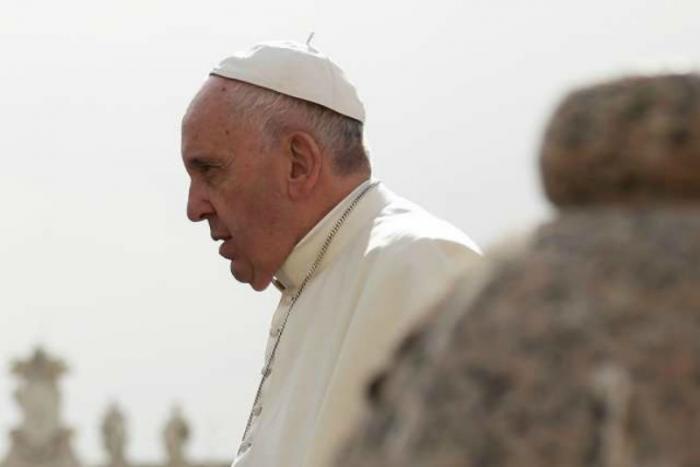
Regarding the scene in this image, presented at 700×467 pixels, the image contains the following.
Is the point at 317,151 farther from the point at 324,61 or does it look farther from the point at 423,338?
the point at 423,338

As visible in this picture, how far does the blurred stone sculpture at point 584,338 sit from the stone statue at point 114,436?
42702 millimetres

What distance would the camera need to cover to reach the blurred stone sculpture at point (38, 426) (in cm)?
3481

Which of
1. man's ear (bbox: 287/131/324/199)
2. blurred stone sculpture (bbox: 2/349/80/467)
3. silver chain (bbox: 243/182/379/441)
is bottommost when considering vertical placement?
blurred stone sculpture (bbox: 2/349/80/467)

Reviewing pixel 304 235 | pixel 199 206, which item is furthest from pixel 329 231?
pixel 199 206

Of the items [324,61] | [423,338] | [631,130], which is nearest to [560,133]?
[631,130]

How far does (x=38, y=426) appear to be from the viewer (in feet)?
114

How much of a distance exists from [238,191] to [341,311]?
42 cm

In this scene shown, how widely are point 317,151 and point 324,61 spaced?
32.0 inches

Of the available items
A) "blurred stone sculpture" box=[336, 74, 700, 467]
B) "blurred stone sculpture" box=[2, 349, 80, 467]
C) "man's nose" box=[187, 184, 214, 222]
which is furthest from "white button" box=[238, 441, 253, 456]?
"blurred stone sculpture" box=[2, 349, 80, 467]

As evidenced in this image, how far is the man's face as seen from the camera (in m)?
6.29

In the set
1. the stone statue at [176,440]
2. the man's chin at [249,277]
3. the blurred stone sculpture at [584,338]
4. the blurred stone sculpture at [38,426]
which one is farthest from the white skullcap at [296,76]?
the stone statue at [176,440]

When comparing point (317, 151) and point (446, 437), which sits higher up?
point (446, 437)

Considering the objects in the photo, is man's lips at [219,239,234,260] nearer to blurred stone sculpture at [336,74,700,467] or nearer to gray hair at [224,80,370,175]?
gray hair at [224,80,370,175]

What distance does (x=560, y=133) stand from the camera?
7.73 ft
